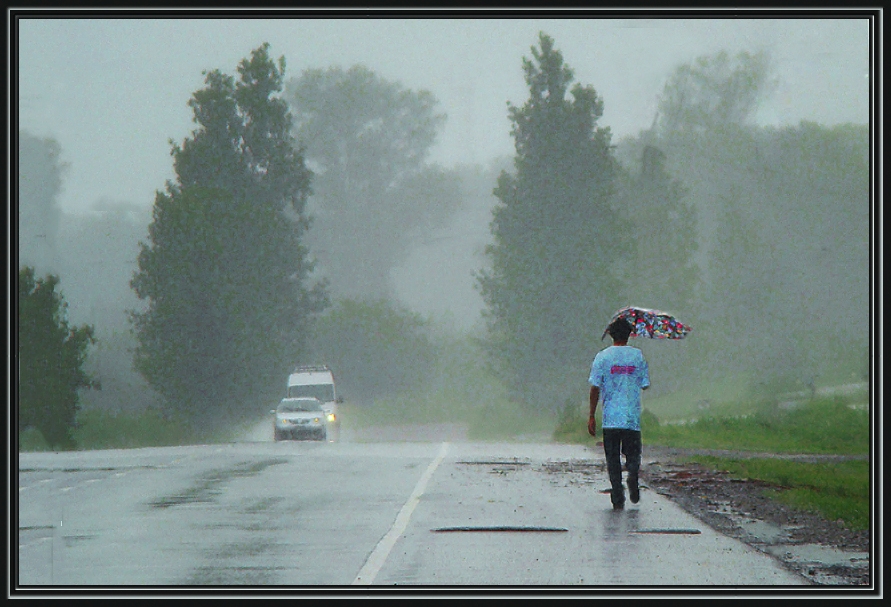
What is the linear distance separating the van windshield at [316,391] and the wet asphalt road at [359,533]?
32590mm

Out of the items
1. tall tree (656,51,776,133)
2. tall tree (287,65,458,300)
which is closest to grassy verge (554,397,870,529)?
tall tree (656,51,776,133)

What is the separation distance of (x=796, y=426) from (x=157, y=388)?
107 ft

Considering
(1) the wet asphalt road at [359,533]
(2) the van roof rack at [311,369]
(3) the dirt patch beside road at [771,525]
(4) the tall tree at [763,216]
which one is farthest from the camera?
(4) the tall tree at [763,216]

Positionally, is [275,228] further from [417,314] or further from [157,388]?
[417,314]

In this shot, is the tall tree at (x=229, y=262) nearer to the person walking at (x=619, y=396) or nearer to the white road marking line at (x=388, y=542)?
the white road marking line at (x=388, y=542)

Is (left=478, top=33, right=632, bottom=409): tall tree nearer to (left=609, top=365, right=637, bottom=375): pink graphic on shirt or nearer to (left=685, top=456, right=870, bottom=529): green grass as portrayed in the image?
(left=685, top=456, right=870, bottom=529): green grass

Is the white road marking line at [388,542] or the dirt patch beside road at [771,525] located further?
the dirt patch beside road at [771,525]

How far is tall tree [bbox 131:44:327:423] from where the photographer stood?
2376 inches

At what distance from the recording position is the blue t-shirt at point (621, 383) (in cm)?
1512

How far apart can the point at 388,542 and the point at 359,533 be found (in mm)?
892

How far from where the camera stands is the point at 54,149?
50.6 metres

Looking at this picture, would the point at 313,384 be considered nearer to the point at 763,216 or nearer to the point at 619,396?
the point at 763,216

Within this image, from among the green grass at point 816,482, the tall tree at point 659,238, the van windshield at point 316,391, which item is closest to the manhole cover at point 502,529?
the green grass at point 816,482
